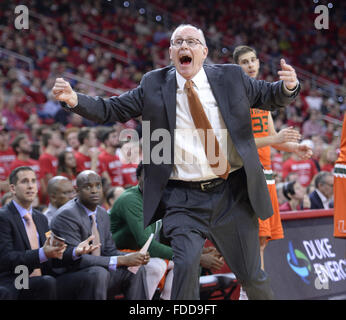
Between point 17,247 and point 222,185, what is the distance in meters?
1.75

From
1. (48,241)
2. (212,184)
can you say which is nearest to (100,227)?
(48,241)

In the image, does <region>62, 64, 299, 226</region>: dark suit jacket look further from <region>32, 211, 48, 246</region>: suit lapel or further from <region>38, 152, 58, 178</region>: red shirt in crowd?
<region>38, 152, 58, 178</region>: red shirt in crowd

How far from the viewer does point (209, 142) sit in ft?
9.48

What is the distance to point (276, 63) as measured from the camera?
15320 millimetres

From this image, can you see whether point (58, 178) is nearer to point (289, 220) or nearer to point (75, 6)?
point (289, 220)

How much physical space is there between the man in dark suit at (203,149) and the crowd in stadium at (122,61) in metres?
3.29

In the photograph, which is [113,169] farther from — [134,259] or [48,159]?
[134,259]

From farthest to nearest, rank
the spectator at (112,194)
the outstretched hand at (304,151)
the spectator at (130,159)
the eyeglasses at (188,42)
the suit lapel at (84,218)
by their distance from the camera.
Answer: the spectator at (130,159) < the spectator at (112,194) < the suit lapel at (84,218) < the outstretched hand at (304,151) < the eyeglasses at (188,42)

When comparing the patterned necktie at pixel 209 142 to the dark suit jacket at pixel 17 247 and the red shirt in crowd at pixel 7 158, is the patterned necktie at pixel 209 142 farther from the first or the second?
the red shirt in crowd at pixel 7 158

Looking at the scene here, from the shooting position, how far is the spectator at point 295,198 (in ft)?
20.2

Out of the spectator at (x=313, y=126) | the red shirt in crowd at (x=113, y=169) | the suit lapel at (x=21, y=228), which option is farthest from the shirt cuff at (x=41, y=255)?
the spectator at (x=313, y=126)

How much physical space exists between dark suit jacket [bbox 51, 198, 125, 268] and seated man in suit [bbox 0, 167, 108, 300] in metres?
0.08

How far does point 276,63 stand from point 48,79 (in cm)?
718

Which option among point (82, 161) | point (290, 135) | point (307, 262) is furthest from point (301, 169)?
point (290, 135)
